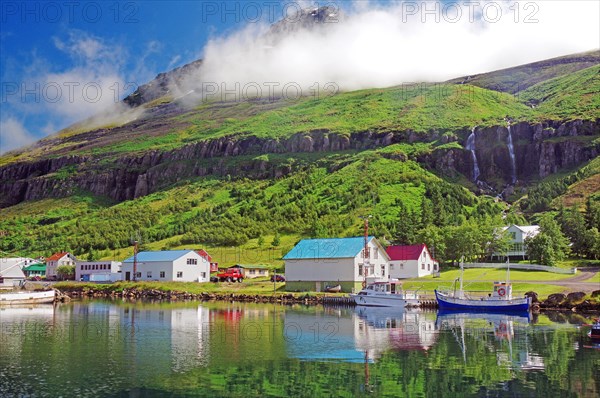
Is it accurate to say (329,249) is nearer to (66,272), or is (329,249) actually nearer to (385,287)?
(385,287)

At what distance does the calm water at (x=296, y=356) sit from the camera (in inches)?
1131

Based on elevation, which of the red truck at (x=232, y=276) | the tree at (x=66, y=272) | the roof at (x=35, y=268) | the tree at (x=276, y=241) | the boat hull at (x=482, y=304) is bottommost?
the boat hull at (x=482, y=304)

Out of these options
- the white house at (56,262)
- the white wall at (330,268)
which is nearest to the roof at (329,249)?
the white wall at (330,268)

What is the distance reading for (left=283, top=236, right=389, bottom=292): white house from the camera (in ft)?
285

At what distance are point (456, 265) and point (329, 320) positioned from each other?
5000 cm

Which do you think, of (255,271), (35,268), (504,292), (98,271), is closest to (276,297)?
(255,271)

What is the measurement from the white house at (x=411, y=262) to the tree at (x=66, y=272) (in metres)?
68.9

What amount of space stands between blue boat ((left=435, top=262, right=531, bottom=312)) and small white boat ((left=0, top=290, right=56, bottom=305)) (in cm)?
5341

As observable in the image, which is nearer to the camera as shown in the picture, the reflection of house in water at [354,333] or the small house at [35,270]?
the reflection of house in water at [354,333]

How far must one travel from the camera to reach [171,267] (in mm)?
107875

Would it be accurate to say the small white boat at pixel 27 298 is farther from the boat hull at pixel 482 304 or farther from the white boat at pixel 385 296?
the boat hull at pixel 482 304

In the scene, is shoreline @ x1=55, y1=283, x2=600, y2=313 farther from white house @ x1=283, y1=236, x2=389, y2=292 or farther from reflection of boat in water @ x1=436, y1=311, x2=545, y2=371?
white house @ x1=283, y1=236, x2=389, y2=292

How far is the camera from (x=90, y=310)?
7100 centimetres

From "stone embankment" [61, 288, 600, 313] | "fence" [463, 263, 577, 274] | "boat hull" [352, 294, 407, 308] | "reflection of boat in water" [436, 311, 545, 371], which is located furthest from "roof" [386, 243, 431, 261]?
"reflection of boat in water" [436, 311, 545, 371]
